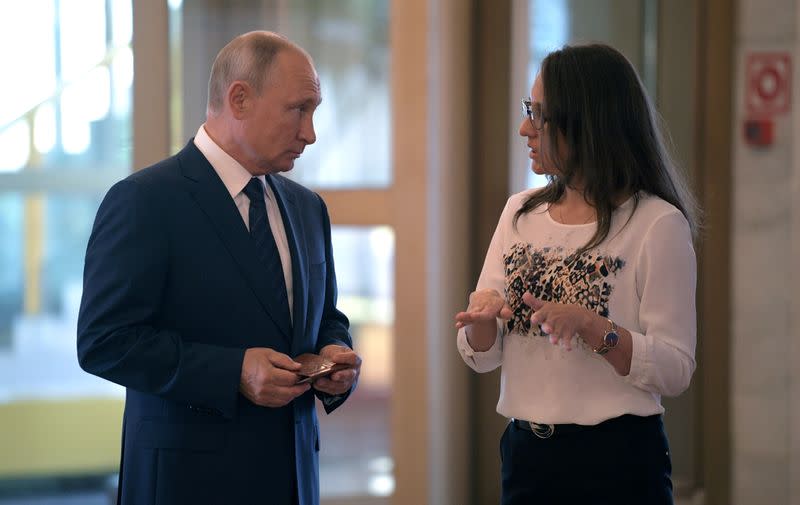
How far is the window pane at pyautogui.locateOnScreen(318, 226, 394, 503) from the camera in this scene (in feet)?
11.4

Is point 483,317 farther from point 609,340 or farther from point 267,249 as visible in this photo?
point 267,249

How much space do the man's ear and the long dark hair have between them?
2.21 ft

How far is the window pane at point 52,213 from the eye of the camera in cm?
346

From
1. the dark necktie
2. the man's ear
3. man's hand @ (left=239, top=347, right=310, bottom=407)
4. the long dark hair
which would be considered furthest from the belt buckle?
the man's ear

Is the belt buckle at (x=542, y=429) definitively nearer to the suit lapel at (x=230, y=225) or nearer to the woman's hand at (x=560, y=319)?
the woman's hand at (x=560, y=319)

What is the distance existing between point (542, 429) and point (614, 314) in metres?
0.27

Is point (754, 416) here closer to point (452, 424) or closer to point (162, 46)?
point (452, 424)

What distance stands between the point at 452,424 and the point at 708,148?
5.10ft

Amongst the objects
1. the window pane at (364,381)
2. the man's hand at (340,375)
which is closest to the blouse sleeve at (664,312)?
the man's hand at (340,375)

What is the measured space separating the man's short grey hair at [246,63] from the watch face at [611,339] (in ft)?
3.14

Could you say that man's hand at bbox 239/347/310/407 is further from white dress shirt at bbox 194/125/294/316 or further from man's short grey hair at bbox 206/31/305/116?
man's short grey hair at bbox 206/31/305/116

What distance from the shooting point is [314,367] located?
189 centimetres

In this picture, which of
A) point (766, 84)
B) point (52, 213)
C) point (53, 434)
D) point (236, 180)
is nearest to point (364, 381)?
point (53, 434)

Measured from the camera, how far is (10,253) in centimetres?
346
